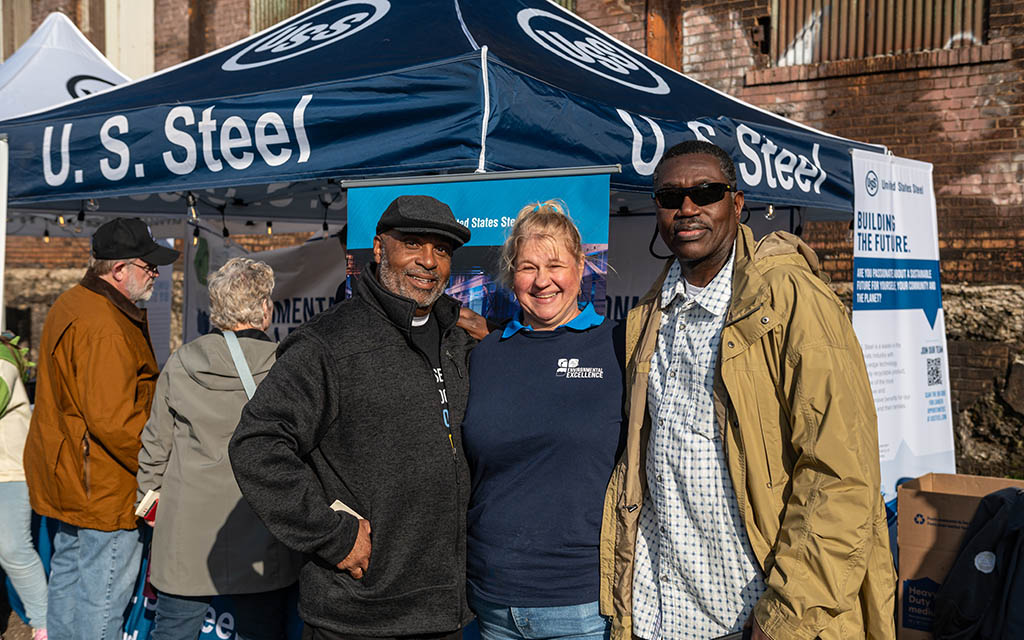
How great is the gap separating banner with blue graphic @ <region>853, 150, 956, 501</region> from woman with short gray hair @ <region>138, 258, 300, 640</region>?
2793mm

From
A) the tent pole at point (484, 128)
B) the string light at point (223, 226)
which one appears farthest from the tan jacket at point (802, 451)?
the string light at point (223, 226)

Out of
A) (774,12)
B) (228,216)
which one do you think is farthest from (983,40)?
(228,216)

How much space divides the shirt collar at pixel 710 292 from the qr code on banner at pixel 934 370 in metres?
3.10

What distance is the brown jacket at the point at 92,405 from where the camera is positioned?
3301 millimetres

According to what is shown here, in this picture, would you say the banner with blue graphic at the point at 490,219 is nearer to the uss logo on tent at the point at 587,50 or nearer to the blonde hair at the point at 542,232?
the blonde hair at the point at 542,232

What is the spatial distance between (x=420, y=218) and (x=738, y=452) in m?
1.05

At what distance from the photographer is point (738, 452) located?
1.81 metres

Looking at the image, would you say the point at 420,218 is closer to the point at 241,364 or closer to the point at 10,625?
the point at 241,364

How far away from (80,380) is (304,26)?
87.3 inches

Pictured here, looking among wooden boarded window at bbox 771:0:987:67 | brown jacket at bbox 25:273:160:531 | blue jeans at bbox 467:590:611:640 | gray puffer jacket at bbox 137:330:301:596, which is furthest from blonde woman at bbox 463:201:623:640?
wooden boarded window at bbox 771:0:987:67

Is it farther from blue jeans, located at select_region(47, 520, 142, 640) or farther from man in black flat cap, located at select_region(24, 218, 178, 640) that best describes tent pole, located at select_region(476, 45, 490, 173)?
Answer: blue jeans, located at select_region(47, 520, 142, 640)

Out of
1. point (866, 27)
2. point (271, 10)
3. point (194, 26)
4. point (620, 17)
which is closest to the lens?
point (866, 27)

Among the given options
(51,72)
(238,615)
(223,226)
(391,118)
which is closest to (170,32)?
(51,72)

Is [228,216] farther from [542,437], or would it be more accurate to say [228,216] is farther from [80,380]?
[542,437]
